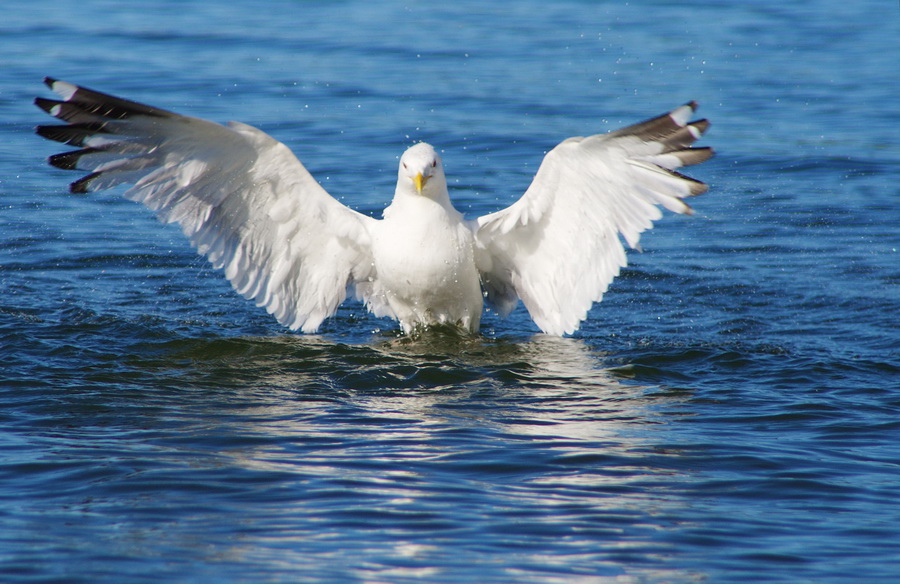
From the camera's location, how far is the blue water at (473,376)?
5.14 m

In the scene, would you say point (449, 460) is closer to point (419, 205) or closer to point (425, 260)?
point (425, 260)

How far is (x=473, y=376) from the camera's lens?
751 centimetres

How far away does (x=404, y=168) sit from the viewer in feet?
25.6

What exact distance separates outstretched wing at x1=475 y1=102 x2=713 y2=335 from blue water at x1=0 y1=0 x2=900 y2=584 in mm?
384

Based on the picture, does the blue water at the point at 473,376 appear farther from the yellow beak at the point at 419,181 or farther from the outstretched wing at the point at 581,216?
the yellow beak at the point at 419,181

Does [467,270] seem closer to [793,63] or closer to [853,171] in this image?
[853,171]

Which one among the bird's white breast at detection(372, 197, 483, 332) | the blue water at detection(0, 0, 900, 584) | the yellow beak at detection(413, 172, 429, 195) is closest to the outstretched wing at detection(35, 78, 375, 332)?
the bird's white breast at detection(372, 197, 483, 332)

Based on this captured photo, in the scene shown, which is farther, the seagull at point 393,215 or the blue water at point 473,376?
the seagull at point 393,215

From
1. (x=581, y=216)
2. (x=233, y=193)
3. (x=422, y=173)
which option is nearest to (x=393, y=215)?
(x=422, y=173)

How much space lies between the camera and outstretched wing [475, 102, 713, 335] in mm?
7098

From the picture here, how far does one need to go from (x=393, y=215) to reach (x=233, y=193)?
103 centimetres

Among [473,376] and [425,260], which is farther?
[425,260]

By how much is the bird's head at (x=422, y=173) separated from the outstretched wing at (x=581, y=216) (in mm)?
412

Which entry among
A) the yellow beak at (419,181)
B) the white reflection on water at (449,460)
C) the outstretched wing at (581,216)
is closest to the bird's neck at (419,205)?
the yellow beak at (419,181)
